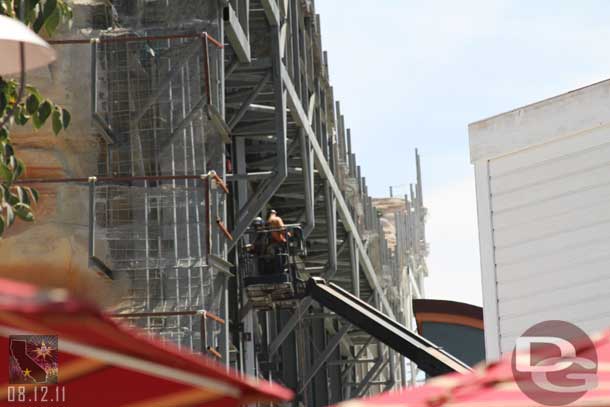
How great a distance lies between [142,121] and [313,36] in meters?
15.9

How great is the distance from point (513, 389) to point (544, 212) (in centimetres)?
895

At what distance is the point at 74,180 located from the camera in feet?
56.6

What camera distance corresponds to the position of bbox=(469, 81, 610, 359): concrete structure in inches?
506

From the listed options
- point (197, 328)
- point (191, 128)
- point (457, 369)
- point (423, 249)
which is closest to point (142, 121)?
point (191, 128)

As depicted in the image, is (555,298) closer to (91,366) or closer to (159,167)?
(159,167)

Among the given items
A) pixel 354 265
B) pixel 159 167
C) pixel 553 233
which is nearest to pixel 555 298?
pixel 553 233

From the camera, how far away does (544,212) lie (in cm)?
1330

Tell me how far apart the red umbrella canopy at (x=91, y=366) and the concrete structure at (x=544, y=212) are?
813 centimetres

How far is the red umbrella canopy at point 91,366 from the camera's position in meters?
3.02

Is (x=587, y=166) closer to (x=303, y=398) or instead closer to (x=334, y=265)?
(x=334, y=265)

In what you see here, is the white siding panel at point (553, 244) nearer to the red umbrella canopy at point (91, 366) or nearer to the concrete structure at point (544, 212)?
the concrete structure at point (544, 212)

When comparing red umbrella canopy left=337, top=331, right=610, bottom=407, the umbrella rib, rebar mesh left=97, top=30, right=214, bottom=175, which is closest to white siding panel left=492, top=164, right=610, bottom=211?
rebar mesh left=97, top=30, right=214, bottom=175

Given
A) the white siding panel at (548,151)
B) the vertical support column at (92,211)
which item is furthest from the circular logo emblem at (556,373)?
the vertical support column at (92,211)

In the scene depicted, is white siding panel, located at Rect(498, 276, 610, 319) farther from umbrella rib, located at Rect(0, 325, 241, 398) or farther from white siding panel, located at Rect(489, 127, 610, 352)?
umbrella rib, located at Rect(0, 325, 241, 398)
